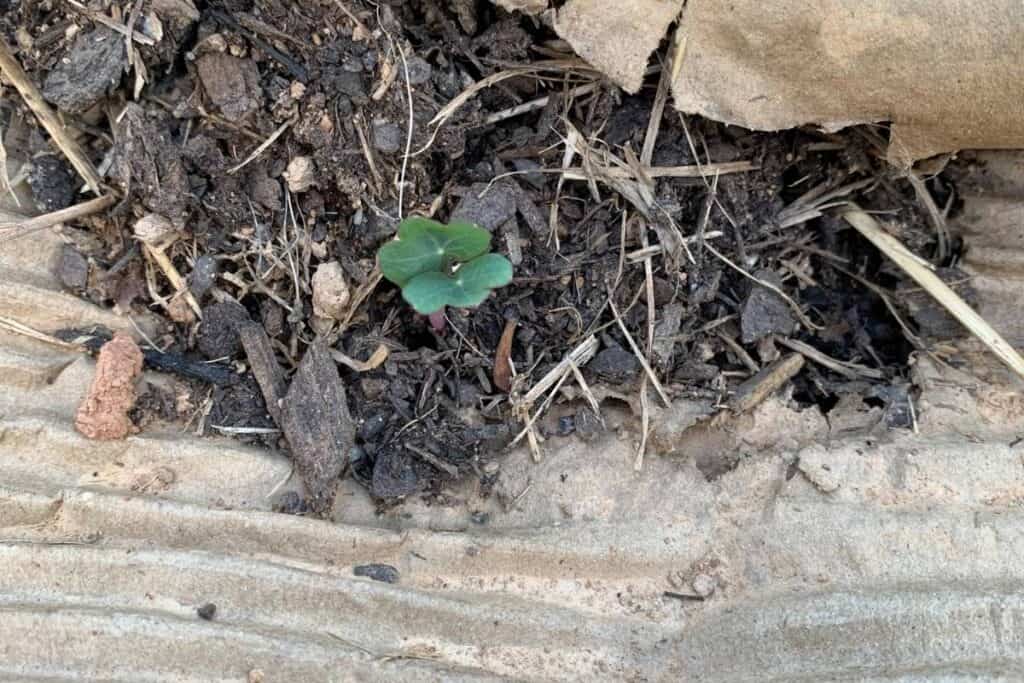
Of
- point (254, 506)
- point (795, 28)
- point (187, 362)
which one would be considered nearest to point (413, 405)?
point (254, 506)

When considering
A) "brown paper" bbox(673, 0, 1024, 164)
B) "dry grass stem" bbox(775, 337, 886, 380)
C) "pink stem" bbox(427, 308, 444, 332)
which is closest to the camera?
"brown paper" bbox(673, 0, 1024, 164)

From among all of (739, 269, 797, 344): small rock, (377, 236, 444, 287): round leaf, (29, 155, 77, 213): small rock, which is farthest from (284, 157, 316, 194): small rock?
(739, 269, 797, 344): small rock

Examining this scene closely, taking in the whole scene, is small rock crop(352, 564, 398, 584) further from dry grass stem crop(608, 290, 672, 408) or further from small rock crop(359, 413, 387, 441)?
dry grass stem crop(608, 290, 672, 408)

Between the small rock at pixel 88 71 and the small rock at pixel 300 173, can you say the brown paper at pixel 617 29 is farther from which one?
the small rock at pixel 88 71

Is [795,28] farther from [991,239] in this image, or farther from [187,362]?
[187,362]

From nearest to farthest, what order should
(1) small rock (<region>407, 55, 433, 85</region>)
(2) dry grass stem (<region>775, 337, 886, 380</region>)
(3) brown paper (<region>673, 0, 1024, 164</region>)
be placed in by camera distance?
(3) brown paper (<region>673, 0, 1024, 164</region>), (1) small rock (<region>407, 55, 433, 85</region>), (2) dry grass stem (<region>775, 337, 886, 380</region>)

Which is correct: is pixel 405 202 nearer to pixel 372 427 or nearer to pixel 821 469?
pixel 372 427
